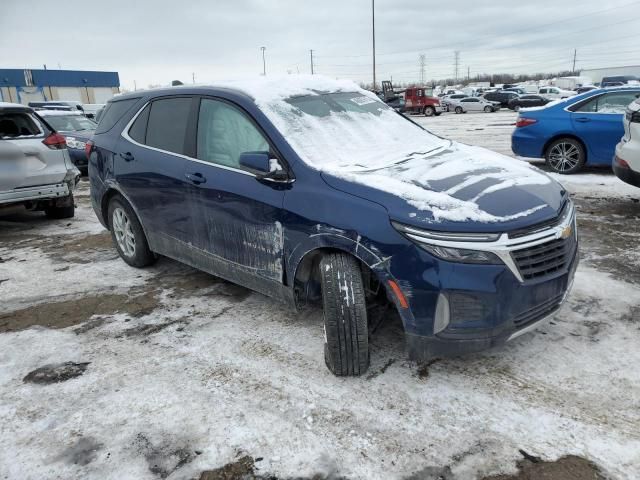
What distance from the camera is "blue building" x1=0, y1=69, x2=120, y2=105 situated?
2007 inches

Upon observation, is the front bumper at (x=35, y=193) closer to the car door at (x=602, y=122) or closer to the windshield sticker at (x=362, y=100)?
the windshield sticker at (x=362, y=100)

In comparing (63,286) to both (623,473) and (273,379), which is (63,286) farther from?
(623,473)

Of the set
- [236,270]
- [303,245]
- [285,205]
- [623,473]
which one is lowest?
[623,473]

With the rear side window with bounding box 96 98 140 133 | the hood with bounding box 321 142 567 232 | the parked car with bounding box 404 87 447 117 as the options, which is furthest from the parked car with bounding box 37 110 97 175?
the parked car with bounding box 404 87 447 117

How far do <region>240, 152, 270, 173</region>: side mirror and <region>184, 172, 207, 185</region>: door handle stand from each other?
566mm

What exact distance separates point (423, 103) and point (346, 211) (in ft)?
117

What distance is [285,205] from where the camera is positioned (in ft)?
10.4

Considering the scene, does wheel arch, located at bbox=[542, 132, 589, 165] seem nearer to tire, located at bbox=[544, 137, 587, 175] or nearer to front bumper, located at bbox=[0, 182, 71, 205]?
tire, located at bbox=[544, 137, 587, 175]

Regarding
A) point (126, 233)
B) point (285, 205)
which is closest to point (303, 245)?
point (285, 205)

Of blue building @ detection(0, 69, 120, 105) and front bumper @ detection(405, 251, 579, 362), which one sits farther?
blue building @ detection(0, 69, 120, 105)

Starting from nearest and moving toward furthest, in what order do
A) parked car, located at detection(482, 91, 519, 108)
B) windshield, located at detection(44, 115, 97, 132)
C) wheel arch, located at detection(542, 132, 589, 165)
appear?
wheel arch, located at detection(542, 132, 589, 165) < windshield, located at detection(44, 115, 97, 132) < parked car, located at detection(482, 91, 519, 108)

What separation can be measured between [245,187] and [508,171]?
70.2 inches

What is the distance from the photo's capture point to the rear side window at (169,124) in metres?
4.07

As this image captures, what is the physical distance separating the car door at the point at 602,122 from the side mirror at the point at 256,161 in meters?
7.26
